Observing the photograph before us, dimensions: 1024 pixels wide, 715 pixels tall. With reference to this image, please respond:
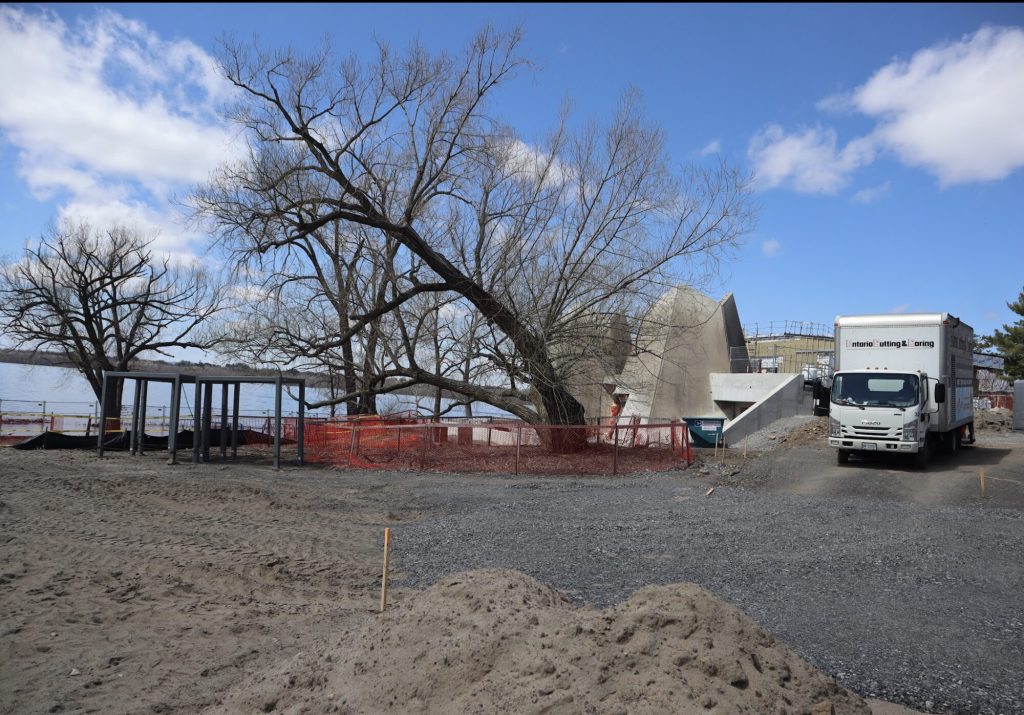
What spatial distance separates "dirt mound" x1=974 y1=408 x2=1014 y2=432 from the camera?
33.5 m

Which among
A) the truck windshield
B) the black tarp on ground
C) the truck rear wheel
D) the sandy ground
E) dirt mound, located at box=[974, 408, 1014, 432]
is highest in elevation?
the truck windshield

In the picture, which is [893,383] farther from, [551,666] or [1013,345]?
[1013,345]

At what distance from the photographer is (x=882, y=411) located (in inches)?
740

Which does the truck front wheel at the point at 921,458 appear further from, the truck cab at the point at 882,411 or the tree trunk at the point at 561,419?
the tree trunk at the point at 561,419

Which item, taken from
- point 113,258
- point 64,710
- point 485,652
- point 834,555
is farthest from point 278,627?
point 113,258

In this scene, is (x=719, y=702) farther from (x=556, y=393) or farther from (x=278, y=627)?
(x=556, y=393)

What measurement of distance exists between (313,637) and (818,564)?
19.7ft

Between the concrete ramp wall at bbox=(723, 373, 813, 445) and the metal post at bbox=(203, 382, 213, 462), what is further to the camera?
the concrete ramp wall at bbox=(723, 373, 813, 445)

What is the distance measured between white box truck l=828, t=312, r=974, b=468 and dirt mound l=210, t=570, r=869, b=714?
15305 millimetres

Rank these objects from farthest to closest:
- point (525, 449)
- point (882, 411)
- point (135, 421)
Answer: point (135, 421) → point (525, 449) → point (882, 411)

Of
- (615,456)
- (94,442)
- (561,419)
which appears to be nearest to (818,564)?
(615,456)

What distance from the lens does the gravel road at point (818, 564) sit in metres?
6.12

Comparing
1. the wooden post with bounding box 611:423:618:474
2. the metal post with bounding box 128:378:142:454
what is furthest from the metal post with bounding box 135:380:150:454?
the wooden post with bounding box 611:423:618:474

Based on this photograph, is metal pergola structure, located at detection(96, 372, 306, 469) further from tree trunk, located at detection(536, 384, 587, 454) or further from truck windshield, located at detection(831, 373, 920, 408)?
truck windshield, located at detection(831, 373, 920, 408)
